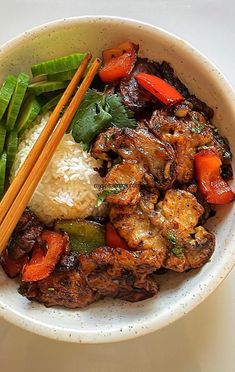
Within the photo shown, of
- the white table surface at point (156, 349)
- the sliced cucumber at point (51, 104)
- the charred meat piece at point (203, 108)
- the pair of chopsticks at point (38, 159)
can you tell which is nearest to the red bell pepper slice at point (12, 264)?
the pair of chopsticks at point (38, 159)

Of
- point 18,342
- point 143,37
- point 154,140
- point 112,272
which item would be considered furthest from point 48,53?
point 18,342

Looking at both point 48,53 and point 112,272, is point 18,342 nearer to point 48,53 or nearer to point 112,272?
point 112,272

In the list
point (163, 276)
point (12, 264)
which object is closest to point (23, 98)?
point (12, 264)

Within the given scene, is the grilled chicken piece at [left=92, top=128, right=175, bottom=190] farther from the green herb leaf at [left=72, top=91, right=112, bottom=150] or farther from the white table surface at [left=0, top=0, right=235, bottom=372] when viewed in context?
the white table surface at [left=0, top=0, right=235, bottom=372]

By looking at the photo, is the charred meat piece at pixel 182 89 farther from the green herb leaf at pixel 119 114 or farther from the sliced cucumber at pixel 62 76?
the sliced cucumber at pixel 62 76

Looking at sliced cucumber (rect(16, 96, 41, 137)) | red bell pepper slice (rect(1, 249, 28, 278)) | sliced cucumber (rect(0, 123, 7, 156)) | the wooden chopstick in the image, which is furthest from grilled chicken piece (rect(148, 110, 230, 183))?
red bell pepper slice (rect(1, 249, 28, 278))

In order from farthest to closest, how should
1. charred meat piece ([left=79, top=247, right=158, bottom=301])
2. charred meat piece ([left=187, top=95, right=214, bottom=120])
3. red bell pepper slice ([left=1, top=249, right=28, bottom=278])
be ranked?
charred meat piece ([left=187, top=95, right=214, bottom=120]), red bell pepper slice ([left=1, top=249, right=28, bottom=278]), charred meat piece ([left=79, top=247, right=158, bottom=301])

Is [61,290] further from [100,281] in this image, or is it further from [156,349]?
[156,349]
